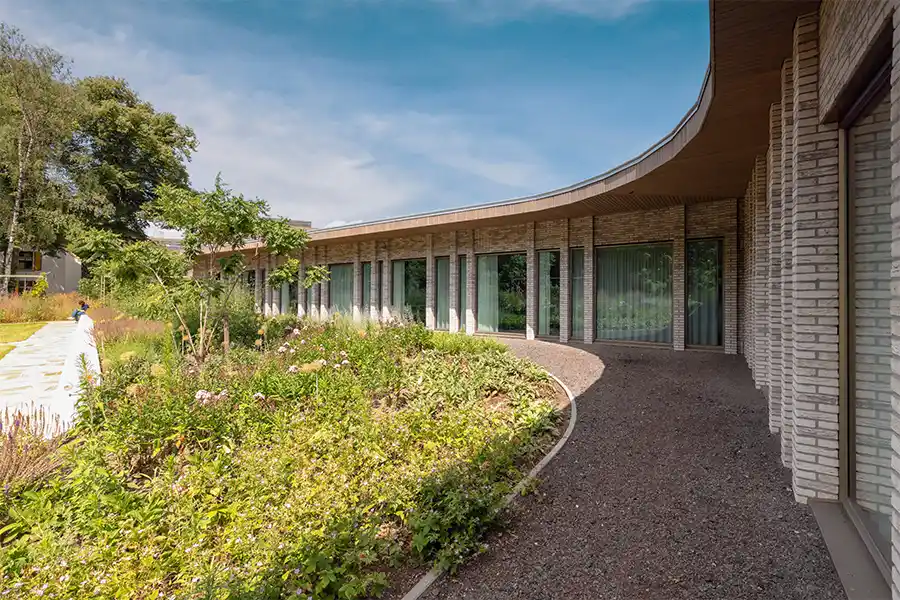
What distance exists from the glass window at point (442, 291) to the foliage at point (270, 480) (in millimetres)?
8324

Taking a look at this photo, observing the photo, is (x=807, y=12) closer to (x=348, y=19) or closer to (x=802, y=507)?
(x=802, y=507)

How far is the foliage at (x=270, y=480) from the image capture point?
3217 millimetres

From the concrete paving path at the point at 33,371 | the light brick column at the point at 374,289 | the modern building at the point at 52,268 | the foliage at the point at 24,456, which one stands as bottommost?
the foliage at the point at 24,456

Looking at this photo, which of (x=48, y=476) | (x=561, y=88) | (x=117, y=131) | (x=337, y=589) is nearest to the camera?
(x=337, y=589)

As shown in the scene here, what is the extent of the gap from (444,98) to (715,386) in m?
7.65

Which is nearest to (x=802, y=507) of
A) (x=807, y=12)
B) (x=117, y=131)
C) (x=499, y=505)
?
(x=499, y=505)

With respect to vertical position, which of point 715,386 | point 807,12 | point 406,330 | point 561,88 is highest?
point 561,88

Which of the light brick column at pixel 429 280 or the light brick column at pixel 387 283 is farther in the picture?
the light brick column at pixel 387 283

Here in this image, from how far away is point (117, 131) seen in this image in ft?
81.7

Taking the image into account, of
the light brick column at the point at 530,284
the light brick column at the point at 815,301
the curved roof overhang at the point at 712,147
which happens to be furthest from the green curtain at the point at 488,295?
the light brick column at the point at 815,301

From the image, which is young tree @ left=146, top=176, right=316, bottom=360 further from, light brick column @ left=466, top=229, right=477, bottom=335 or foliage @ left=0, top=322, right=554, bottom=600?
light brick column @ left=466, top=229, right=477, bottom=335

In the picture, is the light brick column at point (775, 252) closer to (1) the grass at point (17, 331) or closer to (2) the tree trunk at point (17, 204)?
(1) the grass at point (17, 331)

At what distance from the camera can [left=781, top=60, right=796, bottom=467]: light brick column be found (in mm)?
4500

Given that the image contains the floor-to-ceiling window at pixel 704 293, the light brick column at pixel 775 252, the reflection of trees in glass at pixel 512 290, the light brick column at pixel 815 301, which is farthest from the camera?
the reflection of trees in glass at pixel 512 290
